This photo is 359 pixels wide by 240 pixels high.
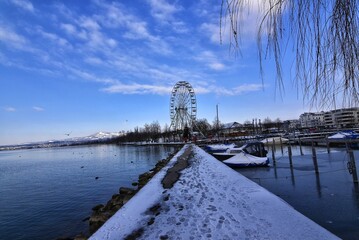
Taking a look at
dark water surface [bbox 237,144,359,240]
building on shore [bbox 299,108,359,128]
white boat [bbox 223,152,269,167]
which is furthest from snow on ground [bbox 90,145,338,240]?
white boat [bbox 223,152,269,167]

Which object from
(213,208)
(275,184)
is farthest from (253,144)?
(213,208)

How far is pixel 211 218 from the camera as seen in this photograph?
6.05 metres

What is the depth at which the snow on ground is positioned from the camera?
5.20 m

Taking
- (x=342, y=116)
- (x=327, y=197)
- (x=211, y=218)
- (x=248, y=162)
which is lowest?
(x=327, y=197)

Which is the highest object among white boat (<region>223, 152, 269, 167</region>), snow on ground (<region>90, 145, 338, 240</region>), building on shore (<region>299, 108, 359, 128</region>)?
building on shore (<region>299, 108, 359, 128</region>)

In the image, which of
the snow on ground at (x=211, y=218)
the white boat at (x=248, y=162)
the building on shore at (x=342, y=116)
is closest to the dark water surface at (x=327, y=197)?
the building on shore at (x=342, y=116)

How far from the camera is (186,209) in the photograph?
22.5ft

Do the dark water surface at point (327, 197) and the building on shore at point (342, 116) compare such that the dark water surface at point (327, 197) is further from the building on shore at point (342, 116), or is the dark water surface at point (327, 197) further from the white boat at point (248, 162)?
the white boat at point (248, 162)

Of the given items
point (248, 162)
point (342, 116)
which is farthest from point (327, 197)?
point (248, 162)

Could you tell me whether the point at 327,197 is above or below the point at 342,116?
below

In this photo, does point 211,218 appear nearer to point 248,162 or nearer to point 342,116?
point 342,116

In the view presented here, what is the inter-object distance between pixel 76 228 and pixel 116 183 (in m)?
12.5

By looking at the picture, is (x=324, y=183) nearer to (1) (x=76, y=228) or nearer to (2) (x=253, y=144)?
(1) (x=76, y=228)

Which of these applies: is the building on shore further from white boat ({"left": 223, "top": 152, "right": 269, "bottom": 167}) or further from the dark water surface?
white boat ({"left": 223, "top": 152, "right": 269, "bottom": 167})
